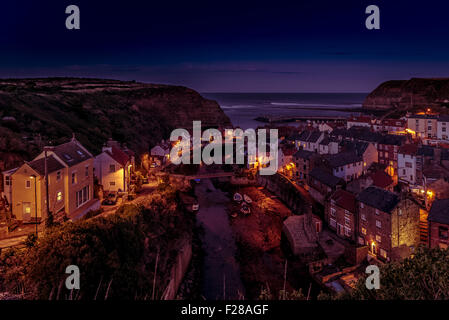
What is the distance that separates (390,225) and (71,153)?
2175 cm

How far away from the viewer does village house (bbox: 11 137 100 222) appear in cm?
1795

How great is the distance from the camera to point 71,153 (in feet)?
72.5

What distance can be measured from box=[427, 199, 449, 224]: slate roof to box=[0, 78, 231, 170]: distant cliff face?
2652cm

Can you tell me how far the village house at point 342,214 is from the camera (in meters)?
24.7

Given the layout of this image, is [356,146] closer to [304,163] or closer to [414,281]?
[304,163]

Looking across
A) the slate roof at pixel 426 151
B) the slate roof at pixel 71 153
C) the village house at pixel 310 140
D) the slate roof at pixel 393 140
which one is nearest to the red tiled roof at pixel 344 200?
the slate roof at pixel 426 151

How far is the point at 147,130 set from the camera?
60.6 metres

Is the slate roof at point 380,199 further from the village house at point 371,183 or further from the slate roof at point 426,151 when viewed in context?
the slate roof at point 426,151

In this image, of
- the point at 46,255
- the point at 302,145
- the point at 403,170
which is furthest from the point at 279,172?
the point at 46,255

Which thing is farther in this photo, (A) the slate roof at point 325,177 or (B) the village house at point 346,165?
(B) the village house at point 346,165

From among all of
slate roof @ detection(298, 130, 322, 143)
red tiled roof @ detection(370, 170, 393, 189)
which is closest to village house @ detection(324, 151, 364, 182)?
red tiled roof @ detection(370, 170, 393, 189)

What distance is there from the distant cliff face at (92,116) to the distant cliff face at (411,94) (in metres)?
64.6

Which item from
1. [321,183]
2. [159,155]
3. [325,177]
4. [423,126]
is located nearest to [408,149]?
[325,177]

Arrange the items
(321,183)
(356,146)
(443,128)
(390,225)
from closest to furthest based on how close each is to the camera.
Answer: (390,225), (321,183), (356,146), (443,128)
